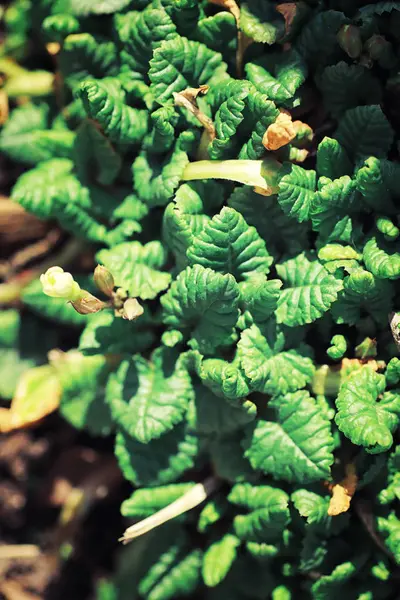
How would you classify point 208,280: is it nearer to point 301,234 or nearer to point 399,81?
point 301,234

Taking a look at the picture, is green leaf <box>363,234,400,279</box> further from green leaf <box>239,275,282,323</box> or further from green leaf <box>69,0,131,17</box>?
green leaf <box>69,0,131,17</box>

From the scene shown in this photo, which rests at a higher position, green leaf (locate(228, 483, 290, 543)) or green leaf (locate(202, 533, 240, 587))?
green leaf (locate(228, 483, 290, 543))

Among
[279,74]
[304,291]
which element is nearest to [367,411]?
[304,291]

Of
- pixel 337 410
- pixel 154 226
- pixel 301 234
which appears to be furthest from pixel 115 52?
pixel 337 410

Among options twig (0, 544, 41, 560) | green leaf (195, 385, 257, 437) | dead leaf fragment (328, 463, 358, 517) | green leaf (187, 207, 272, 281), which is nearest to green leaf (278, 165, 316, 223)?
green leaf (187, 207, 272, 281)

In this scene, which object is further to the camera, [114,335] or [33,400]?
[33,400]

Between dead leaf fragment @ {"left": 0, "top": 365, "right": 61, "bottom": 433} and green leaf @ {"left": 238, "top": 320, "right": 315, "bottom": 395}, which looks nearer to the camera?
green leaf @ {"left": 238, "top": 320, "right": 315, "bottom": 395}

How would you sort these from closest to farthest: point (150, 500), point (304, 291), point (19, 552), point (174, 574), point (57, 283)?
point (57, 283) < point (304, 291) < point (150, 500) < point (174, 574) < point (19, 552)

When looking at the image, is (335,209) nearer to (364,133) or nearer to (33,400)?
(364,133)
